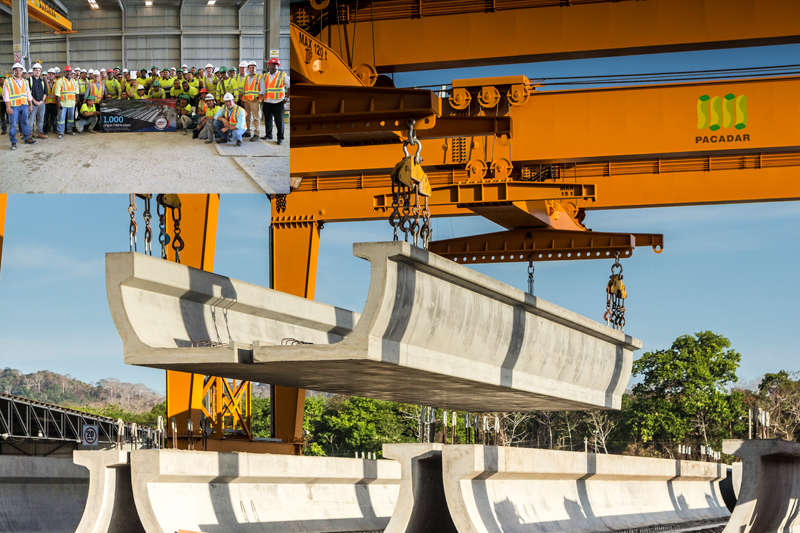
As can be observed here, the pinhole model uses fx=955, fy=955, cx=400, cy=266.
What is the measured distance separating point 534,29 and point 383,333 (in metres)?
6.92

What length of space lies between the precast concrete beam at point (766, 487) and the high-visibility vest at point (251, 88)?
6274 mm

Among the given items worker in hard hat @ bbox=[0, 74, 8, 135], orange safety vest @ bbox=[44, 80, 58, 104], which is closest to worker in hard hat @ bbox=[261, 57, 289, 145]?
orange safety vest @ bbox=[44, 80, 58, 104]

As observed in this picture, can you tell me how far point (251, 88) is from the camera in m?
10.1

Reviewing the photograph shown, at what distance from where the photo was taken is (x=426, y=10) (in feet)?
43.4

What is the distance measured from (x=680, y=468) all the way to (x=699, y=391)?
41770mm

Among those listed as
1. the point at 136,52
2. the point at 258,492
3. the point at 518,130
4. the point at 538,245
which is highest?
the point at 518,130

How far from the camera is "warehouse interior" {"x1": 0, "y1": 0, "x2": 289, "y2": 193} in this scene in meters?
9.64

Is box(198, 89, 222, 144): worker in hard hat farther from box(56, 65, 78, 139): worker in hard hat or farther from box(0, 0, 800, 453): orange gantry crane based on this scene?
box(56, 65, 78, 139): worker in hard hat

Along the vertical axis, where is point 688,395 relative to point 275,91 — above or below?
below

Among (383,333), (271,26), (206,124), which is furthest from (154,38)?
(383,333)

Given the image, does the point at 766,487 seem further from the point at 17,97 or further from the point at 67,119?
the point at 17,97

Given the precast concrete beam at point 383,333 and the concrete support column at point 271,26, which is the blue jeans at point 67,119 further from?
the precast concrete beam at point 383,333

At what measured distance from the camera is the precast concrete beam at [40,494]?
13.3m

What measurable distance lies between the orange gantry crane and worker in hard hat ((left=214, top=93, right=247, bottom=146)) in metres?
0.60
